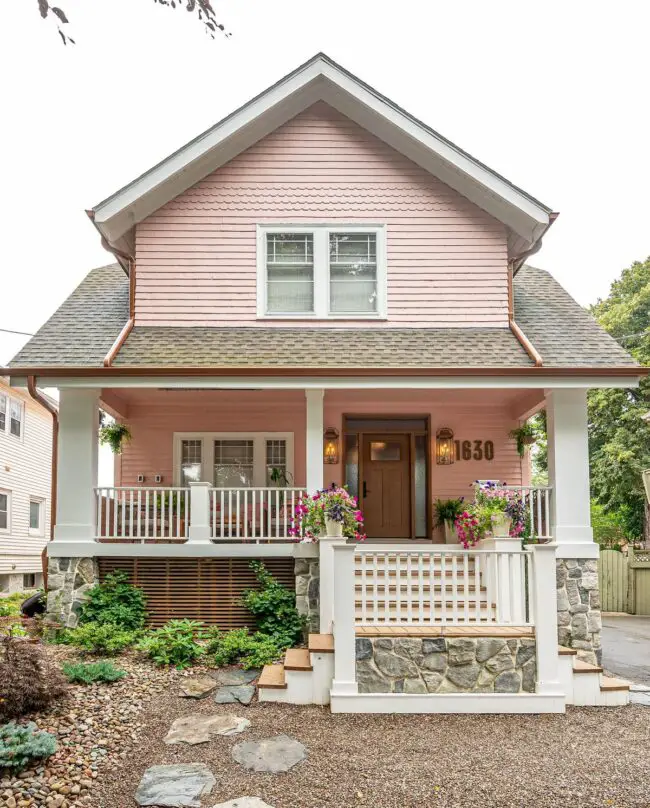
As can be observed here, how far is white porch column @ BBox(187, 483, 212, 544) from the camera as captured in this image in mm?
9336

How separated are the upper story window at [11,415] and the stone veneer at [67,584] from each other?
1152cm

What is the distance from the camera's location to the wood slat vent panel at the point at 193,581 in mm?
9375

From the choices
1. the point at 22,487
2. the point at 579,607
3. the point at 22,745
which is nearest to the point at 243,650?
the point at 22,745

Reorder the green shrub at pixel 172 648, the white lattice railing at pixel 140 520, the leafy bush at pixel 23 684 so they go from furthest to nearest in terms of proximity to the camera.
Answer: the white lattice railing at pixel 140 520, the green shrub at pixel 172 648, the leafy bush at pixel 23 684

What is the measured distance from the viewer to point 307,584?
8844mm

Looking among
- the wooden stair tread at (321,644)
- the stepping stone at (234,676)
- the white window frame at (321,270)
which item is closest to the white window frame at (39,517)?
the white window frame at (321,270)

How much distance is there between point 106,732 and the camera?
5.95 m

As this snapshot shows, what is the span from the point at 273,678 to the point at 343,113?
7.62m

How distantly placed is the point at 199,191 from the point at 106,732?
727cm

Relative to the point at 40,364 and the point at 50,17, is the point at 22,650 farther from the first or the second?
the point at 50,17

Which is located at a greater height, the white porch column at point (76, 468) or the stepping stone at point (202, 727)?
the white porch column at point (76, 468)

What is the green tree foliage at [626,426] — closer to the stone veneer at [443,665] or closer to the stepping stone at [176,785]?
the stone veneer at [443,665]

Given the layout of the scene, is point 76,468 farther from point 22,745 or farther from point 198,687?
point 22,745

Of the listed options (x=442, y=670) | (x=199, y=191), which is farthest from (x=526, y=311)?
(x=442, y=670)
